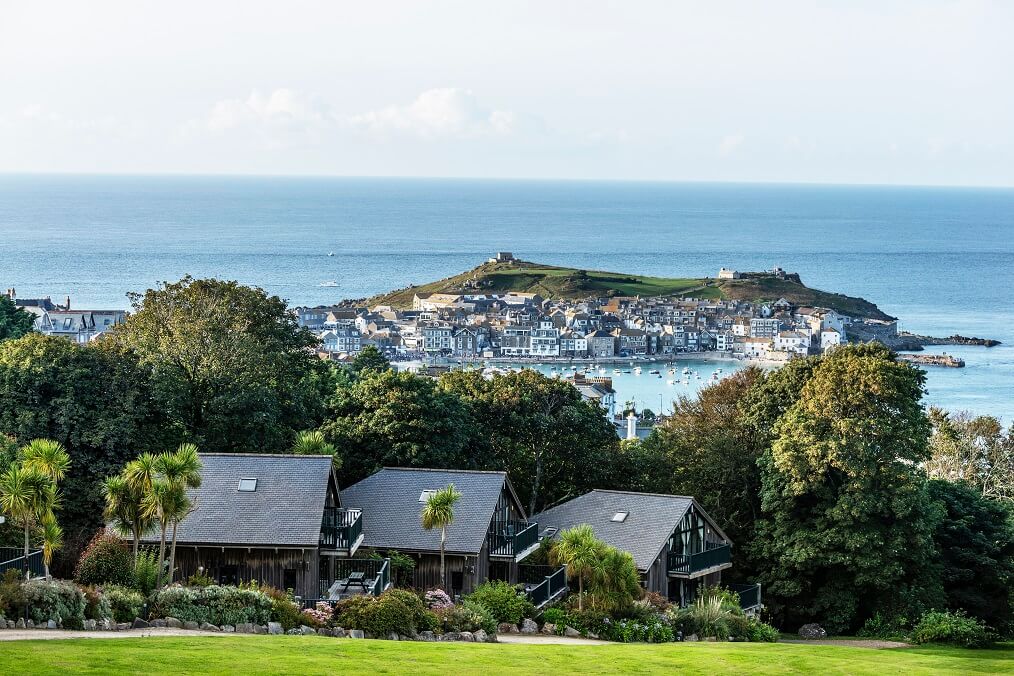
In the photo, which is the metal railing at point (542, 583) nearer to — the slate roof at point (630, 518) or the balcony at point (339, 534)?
the slate roof at point (630, 518)

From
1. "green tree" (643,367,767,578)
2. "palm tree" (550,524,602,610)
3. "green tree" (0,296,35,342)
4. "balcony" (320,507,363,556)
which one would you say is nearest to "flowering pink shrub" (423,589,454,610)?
"palm tree" (550,524,602,610)

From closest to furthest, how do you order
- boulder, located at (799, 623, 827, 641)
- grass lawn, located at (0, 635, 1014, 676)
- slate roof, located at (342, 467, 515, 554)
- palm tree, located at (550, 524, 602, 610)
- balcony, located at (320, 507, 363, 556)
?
1. grass lawn, located at (0, 635, 1014, 676)
2. palm tree, located at (550, 524, 602, 610)
3. balcony, located at (320, 507, 363, 556)
4. slate roof, located at (342, 467, 515, 554)
5. boulder, located at (799, 623, 827, 641)

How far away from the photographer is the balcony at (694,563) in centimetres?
3010

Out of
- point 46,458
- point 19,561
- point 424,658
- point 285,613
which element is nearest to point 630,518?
point 285,613

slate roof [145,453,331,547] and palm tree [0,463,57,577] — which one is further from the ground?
palm tree [0,463,57,577]

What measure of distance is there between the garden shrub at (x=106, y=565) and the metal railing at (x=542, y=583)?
7.39m

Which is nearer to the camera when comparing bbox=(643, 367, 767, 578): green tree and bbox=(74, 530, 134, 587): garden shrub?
bbox=(74, 530, 134, 587): garden shrub

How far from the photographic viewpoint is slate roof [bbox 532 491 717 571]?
1169 inches

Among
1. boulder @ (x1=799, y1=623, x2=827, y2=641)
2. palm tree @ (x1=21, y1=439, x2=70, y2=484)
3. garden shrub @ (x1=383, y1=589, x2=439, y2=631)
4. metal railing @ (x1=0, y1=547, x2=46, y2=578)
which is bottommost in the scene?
boulder @ (x1=799, y1=623, x2=827, y2=641)

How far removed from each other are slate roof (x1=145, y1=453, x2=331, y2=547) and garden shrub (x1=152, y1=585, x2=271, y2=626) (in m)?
4.88

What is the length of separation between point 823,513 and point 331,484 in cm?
1237

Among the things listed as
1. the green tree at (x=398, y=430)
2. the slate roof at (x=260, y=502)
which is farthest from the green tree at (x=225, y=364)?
the slate roof at (x=260, y=502)

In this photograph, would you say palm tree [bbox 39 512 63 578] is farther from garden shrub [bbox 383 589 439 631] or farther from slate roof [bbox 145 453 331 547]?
garden shrub [bbox 383 589 439 631]

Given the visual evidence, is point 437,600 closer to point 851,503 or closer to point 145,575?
point 145,575
